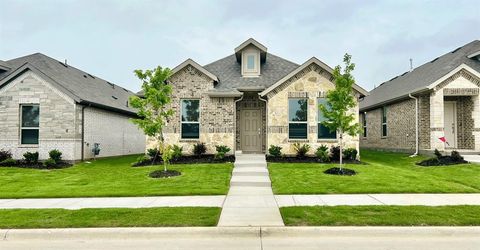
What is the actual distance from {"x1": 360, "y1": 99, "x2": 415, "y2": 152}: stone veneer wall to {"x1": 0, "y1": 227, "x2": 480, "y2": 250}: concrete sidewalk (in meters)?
15.0

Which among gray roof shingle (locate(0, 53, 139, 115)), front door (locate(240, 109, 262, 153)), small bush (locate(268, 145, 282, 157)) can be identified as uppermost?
gray roof shingle (locate(0, 53, 139, 115))

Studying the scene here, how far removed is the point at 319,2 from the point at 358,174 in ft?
29.5

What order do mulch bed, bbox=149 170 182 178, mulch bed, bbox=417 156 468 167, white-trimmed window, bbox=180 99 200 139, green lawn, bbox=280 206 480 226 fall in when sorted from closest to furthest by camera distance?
green lawn, bbox=280 206 480 226
mulch bed, bbox=149 170 182 178
mulch bed, bbox=417 156 468 167
white-trimmed window, bbox=180 99 200 139

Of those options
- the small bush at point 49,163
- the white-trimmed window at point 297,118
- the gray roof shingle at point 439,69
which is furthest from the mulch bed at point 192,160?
the gray roof shingle at point 439,69

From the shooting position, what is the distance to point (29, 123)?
17.2 meters

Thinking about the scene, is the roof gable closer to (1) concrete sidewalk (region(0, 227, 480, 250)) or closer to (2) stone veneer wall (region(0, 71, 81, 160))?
(2) stone veneer wall (region(0, 71, 81, 160))

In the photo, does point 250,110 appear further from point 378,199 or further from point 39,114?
point 39,114

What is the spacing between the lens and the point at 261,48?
18.9m

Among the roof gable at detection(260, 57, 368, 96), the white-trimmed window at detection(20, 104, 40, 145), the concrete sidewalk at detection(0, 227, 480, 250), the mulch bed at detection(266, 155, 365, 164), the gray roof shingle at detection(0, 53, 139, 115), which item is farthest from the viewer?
the gray roof shingle at detection(0, 53, 139, 115)

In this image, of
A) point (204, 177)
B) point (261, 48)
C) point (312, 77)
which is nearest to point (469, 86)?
point (312, 77)

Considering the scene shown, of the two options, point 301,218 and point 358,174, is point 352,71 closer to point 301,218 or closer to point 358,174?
point 358,174

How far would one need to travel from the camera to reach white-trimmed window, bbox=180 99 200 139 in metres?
17.2

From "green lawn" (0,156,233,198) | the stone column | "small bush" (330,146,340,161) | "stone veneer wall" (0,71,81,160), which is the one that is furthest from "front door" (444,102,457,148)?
"stone veneer wall" (0,71,81,160)

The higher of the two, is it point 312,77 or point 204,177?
point 312,77
